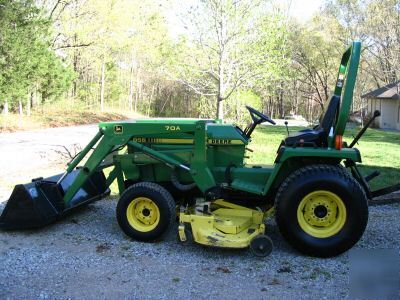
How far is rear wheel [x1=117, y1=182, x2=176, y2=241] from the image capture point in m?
5.09

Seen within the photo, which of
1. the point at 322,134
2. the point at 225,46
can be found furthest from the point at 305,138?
the point at 225,46

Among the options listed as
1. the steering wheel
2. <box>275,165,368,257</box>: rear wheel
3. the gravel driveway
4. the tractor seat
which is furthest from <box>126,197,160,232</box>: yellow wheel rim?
the tractor seat

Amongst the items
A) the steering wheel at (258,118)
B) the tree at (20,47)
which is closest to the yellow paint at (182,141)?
the steering wheel at (258,118)

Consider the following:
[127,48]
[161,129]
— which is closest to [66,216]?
[161,129]

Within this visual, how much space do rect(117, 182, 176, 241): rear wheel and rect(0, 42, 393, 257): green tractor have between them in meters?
0.01

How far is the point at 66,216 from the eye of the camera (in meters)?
6.15

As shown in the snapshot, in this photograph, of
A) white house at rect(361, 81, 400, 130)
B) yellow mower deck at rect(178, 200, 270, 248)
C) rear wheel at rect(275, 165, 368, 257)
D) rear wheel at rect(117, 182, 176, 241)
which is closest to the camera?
rear wheel at rect(275, 165, 368, 257)

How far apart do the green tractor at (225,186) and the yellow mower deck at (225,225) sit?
10mm

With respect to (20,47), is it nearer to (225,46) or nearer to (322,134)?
(225,46)

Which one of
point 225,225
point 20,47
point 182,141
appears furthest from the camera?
point 20,47

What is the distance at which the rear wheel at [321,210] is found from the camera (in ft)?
15.2

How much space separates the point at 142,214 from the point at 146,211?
0.20ft

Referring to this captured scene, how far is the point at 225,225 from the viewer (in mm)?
4891

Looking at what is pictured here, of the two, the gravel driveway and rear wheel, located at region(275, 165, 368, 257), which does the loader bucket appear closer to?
the gravel driveway
